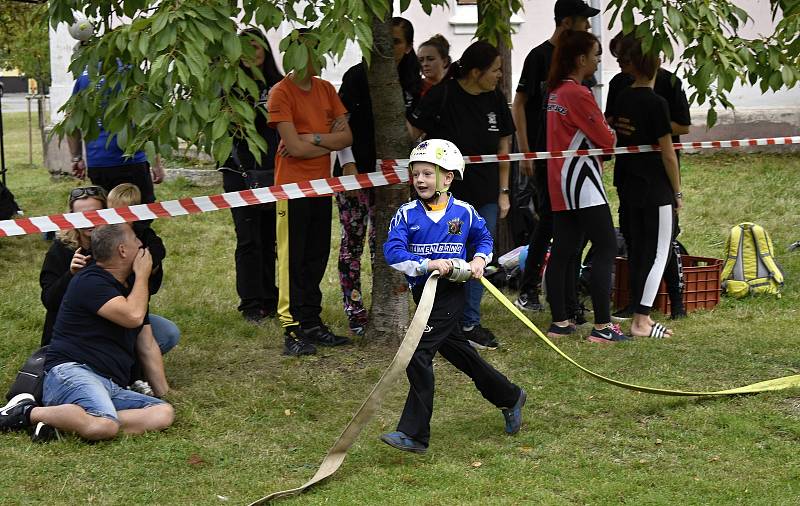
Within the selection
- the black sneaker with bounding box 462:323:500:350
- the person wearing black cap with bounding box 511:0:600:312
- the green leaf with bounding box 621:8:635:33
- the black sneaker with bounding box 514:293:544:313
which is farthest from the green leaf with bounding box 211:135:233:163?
the black sneaker with bounding box 514:293:544:313

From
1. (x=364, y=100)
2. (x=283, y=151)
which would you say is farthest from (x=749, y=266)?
(x=283, y=151)

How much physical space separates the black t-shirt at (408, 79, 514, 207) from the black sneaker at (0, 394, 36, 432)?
2.80m

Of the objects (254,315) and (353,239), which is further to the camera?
(254,315)

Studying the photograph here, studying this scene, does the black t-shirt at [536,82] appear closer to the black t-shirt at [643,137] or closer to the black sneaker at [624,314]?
the black t-shirt at [643,137]

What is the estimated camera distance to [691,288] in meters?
7.95

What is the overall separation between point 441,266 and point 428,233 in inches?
10.3

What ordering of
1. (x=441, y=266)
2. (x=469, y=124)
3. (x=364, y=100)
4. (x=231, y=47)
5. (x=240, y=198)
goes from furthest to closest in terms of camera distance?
(x=364, y=100)
(x=469, y=124)
(x=240, y=198)
(x=441, y=266)
(x=231, y=47)

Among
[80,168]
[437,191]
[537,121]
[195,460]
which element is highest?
[537,121]

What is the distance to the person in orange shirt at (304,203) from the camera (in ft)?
21.6

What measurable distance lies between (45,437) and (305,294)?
2.10 meters

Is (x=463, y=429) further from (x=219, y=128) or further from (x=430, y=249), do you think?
(x=219, y=128)

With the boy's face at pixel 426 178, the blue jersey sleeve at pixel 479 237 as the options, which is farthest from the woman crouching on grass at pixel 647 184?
the boy's face at pixel 426 178

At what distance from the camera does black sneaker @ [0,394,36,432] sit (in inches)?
212

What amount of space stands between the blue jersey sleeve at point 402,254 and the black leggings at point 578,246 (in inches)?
89.1
